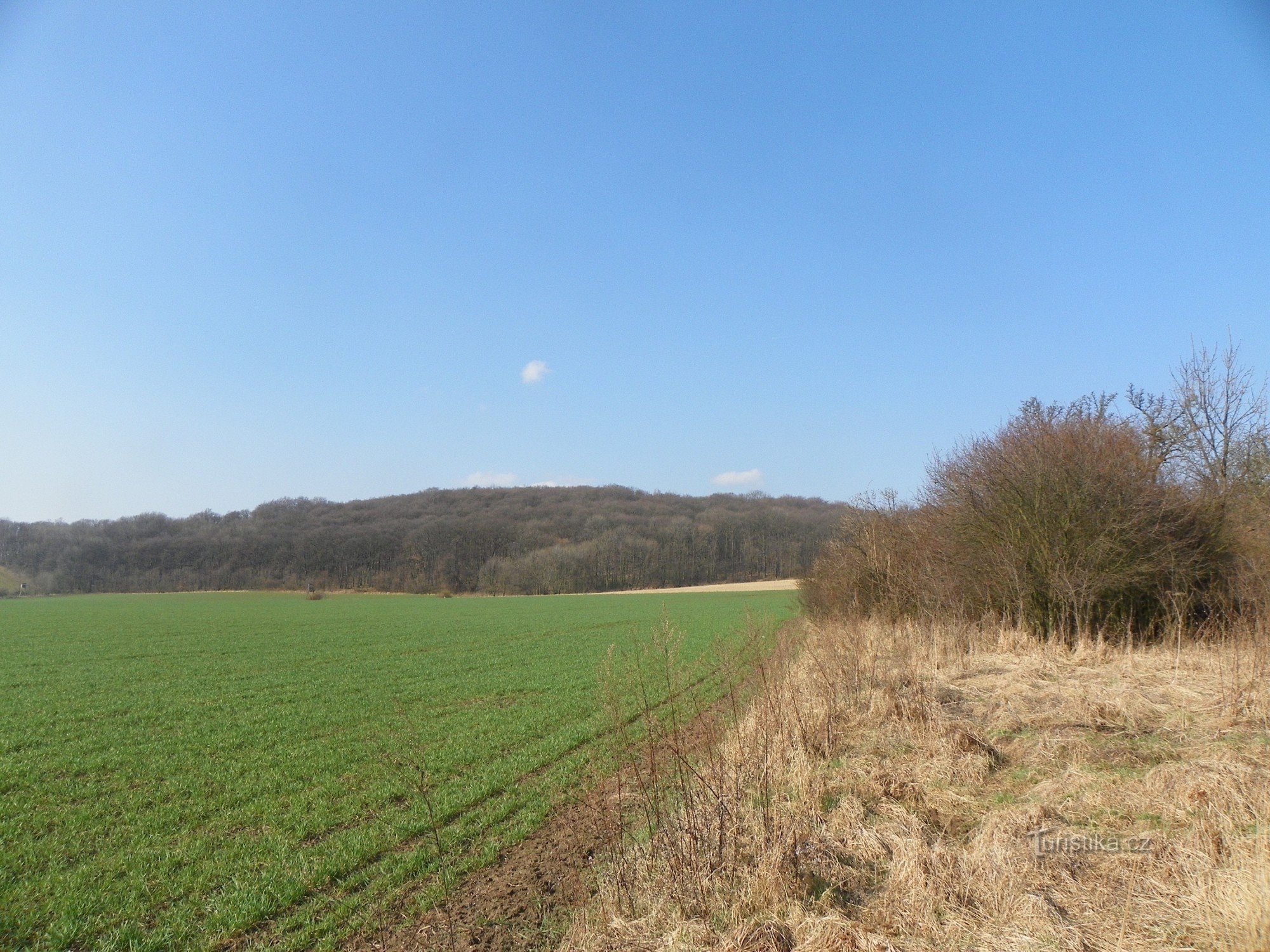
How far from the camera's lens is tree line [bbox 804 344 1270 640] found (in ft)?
47.8

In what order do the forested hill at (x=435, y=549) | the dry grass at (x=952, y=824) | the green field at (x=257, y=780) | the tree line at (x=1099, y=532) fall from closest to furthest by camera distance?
the dry grass at (x=952, y=824)
the green field at (x=257, y=780)
the tree line at (x=1099, y=532)
the forested hill at (x=435, y=549)

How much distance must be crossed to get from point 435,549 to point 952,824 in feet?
412

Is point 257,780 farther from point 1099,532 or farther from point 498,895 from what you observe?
point 1099,532

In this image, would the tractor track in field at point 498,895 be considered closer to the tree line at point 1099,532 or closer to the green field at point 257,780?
the green field at point 257,780

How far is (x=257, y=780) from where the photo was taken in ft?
30.7

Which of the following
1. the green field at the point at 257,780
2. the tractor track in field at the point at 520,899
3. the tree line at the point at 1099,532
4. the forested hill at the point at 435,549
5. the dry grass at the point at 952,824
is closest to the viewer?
the dry grass at the point at 952,824

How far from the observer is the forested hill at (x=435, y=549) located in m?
108

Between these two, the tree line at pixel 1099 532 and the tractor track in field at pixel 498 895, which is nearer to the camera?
the tractor track in field at pixel 498 895

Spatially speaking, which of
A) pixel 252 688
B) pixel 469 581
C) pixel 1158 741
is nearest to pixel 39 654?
pixel 252 688

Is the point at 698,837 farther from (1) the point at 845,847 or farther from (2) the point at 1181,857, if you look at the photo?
(2) the point at 1181,857

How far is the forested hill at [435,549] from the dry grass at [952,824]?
91605 mm

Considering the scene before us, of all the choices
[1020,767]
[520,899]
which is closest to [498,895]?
[520,899]

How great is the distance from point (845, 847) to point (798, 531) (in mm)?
119705

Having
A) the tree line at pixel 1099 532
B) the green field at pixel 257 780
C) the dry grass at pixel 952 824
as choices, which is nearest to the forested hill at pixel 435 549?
the green field at pixel 257 780
